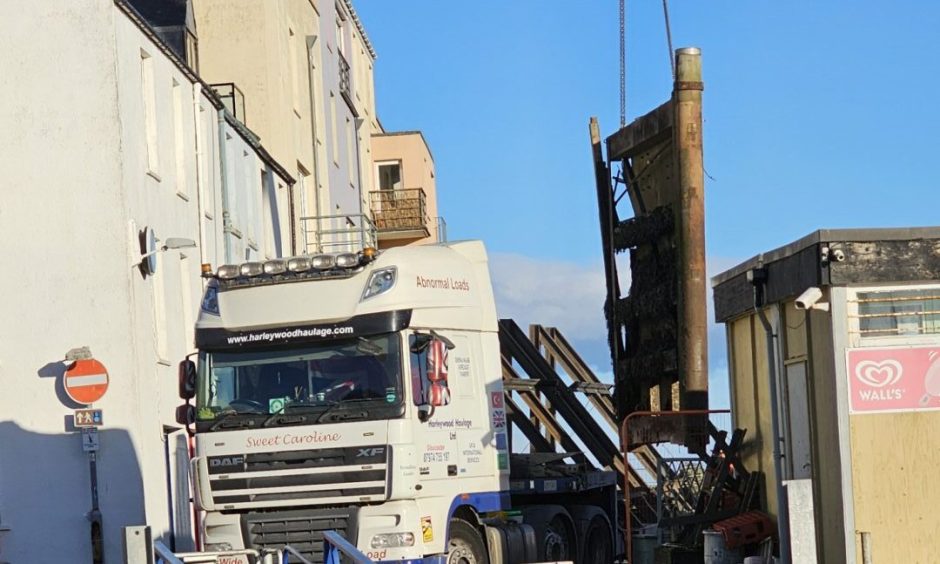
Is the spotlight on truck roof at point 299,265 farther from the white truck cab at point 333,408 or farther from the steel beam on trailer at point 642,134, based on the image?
the steel beam on trailer at point 642,134

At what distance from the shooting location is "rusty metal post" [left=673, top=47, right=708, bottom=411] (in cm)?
2125

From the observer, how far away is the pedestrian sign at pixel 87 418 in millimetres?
21234

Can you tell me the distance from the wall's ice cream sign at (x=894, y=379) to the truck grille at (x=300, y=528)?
472 centimetres

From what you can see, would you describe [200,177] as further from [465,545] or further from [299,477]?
[299,477]

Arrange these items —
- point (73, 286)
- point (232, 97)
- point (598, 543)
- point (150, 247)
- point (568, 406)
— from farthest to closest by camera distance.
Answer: point (232, 97) < point (150, 247) < point (73, 286) < point (568, 406) < point (598, 543)

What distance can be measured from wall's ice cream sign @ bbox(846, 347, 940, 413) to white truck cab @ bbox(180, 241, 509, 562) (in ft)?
12.6

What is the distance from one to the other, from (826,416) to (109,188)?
11611 mm

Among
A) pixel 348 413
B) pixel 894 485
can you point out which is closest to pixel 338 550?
pixel 348 413

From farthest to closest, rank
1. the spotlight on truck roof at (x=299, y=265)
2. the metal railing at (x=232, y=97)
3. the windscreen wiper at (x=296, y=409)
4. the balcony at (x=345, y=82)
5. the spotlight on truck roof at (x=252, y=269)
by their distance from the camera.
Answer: the balcony at (x=345, y=82), the metal railing at (x=232, y=97), the spotlight on truck roof at (x=252, y=269), the spotlight on truck roof at (x=299, y=265), the windscreen wiper at (x=296, y=409)

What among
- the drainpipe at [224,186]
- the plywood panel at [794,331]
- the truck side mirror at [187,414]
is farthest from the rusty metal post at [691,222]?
the drainpipe at [224,186]

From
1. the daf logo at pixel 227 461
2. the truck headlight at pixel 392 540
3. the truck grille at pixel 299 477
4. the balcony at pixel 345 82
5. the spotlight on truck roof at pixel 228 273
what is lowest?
the truck headlight at pixel 392 540

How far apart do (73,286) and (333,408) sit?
8619 millimetres

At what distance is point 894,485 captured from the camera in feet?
49.5

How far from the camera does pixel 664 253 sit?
2212cm
